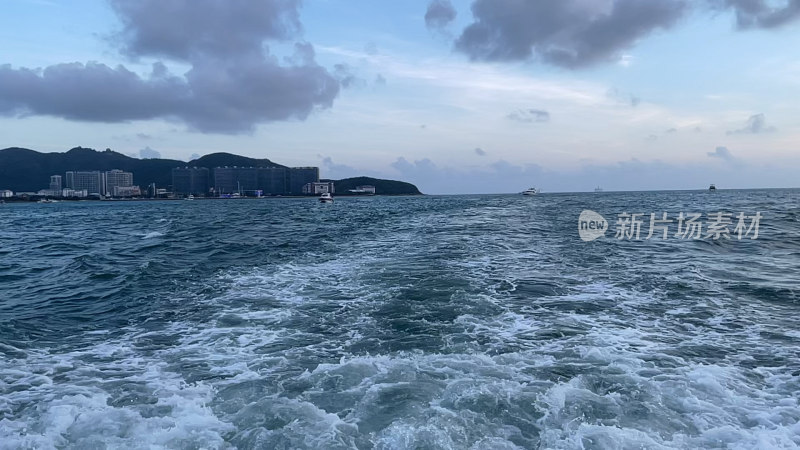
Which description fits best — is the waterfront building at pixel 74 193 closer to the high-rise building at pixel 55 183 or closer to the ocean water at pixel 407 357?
the high-rise building at pixel 55 183

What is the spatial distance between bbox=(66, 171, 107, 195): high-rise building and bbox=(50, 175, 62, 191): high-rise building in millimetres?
3310

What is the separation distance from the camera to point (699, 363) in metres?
6.68

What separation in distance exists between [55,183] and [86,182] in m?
11.7

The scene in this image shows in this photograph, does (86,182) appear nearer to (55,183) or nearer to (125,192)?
(55,183)

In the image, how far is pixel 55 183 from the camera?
191250mm

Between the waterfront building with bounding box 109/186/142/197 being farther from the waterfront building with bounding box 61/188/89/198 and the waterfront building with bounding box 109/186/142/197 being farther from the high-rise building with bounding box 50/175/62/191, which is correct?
the high-rise building with bounding box 50/175/62/191

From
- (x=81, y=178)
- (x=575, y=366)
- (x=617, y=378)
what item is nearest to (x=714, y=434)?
(x=617, y=378)

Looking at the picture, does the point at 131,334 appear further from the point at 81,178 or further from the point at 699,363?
the point at 81,178

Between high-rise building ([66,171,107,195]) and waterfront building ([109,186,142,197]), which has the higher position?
high-rise building ([66,171,107,195])

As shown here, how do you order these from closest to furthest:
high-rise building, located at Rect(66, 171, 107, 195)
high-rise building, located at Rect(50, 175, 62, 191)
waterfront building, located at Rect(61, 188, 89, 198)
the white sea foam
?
the white sea foam → waterfront building, located at Rect(61, 188, 89, 198) → high-rise building, located at Rect(50, 175, 62, 191) → high-rise building, located at Rect(66, 171, 107, 195)

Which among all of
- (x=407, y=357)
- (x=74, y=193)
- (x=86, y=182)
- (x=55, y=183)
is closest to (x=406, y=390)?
(x=407, y=357)

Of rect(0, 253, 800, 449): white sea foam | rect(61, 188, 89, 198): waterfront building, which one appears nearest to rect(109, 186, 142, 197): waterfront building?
rect(61, 188, 89, 198): waterfront building

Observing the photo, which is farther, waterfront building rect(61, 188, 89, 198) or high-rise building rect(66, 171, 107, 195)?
high-rise building rect(66, 171, 107, 195)

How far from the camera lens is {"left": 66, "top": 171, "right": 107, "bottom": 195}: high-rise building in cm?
19212
